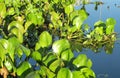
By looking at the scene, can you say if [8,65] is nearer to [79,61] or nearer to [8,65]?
[8,65]

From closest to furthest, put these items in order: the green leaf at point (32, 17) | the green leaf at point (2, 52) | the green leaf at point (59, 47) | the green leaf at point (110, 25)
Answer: the green leaf at point (2, 52) → the green leaf at point (59, 47) → the green leaf at point (32, 17) → the green leaf at point (110, 25)

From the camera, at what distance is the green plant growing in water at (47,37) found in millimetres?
2131

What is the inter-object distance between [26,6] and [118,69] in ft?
6.36

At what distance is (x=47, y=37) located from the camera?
8.70 ft

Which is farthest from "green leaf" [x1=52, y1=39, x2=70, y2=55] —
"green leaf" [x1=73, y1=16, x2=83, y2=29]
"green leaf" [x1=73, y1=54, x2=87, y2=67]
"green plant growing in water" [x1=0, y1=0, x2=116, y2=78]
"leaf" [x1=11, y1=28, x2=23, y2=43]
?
"green leaf" [x1=73, y1=16, x2=83, y2=29]

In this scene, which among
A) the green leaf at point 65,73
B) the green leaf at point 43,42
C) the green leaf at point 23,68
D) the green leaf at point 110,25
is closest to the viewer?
the green leaf at point 65,73

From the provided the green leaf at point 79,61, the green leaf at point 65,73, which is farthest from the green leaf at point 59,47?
the green leaf at point 65,73

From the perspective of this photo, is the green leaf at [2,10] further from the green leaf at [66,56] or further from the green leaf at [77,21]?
the green leaf at [66,56]

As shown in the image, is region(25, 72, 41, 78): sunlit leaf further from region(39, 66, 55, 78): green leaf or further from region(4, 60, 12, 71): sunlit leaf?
region(4, 60, 12, 71): sunlit leaf

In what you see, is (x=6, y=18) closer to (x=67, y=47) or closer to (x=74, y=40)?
(x=74, y=40)

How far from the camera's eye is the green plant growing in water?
2.13m

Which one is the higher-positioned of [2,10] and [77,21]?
[2,10]

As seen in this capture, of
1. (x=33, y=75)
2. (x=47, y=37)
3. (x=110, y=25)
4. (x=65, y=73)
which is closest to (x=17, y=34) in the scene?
(x=47, y=37)

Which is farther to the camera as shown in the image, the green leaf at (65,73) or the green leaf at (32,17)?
the green leaf at (32,17)
